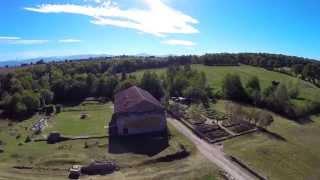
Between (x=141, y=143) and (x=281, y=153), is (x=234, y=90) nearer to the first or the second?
(x=281, y=153)

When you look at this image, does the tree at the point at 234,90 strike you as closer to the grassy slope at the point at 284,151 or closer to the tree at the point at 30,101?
the grassy slope at the point at 284,151

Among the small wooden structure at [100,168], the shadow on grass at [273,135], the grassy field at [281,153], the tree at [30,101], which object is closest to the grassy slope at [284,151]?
the grassy field at [281,153]

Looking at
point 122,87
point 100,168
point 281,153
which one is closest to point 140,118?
point 100,168

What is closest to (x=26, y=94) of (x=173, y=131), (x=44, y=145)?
→ (x=44, y=145)

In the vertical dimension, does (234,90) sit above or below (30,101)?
above

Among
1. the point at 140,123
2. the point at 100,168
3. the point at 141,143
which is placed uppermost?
the point at 140,123
